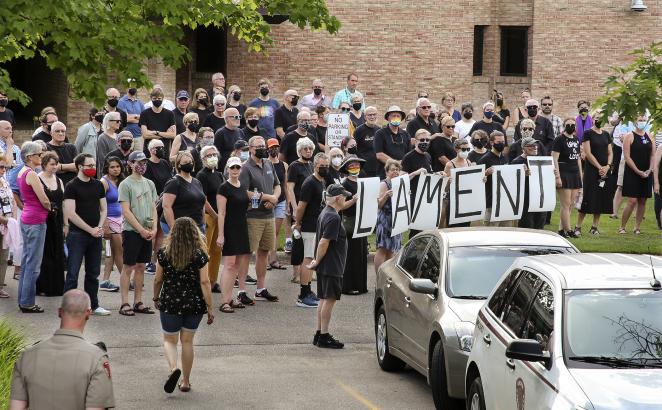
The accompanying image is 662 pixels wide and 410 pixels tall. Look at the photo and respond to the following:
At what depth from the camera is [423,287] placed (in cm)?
1099

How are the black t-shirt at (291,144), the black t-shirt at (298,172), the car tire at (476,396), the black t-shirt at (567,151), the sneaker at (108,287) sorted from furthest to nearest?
the black t-shirt at (567,151) < the black t-shirt at (291,144) < the black t-shirt at (298,172) < the sneaker at (108,287) < the car tire at (476,396)

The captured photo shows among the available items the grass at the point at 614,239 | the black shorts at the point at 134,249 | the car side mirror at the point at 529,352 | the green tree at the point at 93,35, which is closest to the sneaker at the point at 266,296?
the black shorts at the point at 134,249

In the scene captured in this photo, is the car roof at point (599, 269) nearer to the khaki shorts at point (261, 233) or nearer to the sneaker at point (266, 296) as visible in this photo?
the khaki shorts at point (261, 233)

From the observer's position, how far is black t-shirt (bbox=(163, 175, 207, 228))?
48.6ft

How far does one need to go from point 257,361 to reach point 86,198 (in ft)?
10.4

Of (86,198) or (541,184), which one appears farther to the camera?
(541,184)

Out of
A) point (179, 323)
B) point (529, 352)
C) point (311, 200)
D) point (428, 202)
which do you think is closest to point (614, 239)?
point (428, 202)

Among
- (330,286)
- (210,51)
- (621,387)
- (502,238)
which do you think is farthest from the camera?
(210,51)

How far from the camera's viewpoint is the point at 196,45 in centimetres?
2972

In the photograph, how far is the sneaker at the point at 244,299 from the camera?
15773mm

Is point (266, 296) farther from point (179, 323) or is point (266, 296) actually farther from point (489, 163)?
point (179, 323)

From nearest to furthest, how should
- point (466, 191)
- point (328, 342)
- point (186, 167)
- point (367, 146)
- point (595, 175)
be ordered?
point (328, 342)
point (186, 167)
point (466, 191)
point (367, 146)
point (595, 175)

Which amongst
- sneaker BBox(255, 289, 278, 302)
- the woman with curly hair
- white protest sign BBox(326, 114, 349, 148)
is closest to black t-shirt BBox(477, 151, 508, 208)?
white protest sign BBox(326, 114, 349, 148)

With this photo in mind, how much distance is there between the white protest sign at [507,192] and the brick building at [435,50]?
11.5m
